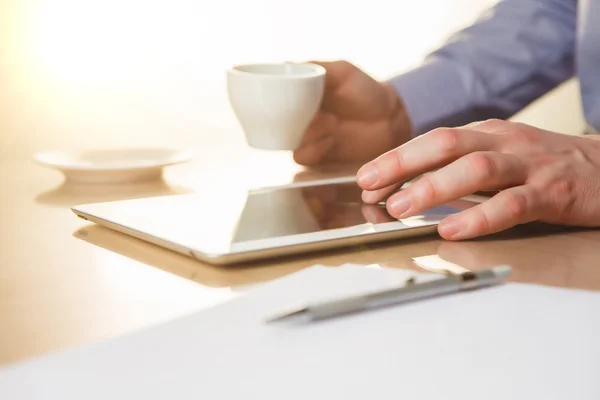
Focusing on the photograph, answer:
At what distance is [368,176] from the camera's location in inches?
26.4

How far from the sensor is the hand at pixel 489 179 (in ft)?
2.11

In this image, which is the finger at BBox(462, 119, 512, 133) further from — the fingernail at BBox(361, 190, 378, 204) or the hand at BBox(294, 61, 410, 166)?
the hand at BBox(294, 61, 410, 166)

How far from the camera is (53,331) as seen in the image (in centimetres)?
45

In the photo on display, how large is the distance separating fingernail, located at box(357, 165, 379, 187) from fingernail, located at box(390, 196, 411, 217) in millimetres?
33

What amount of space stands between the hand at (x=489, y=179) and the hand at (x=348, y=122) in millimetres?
300

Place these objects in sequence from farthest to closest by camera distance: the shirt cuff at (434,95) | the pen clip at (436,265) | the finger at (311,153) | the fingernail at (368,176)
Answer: the shirt cuff at (434,95) → the finger at (311,153) → the fingernail at (368,176) → the pen clip at (436,265)

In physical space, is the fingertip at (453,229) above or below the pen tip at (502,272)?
below

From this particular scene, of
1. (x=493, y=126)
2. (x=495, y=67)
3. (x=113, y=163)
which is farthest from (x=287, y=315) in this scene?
(x=495, y=67)

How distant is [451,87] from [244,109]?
15.7 inches

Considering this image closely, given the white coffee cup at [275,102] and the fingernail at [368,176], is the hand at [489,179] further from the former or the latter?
the white coffee cup at [275,102]

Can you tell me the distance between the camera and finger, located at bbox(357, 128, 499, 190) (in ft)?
2.18

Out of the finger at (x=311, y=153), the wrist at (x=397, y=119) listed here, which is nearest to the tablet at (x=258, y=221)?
the finger at (x=311, y=153)

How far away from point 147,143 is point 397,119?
45cm

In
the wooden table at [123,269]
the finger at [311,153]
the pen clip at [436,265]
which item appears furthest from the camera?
the finger at [311,153]
